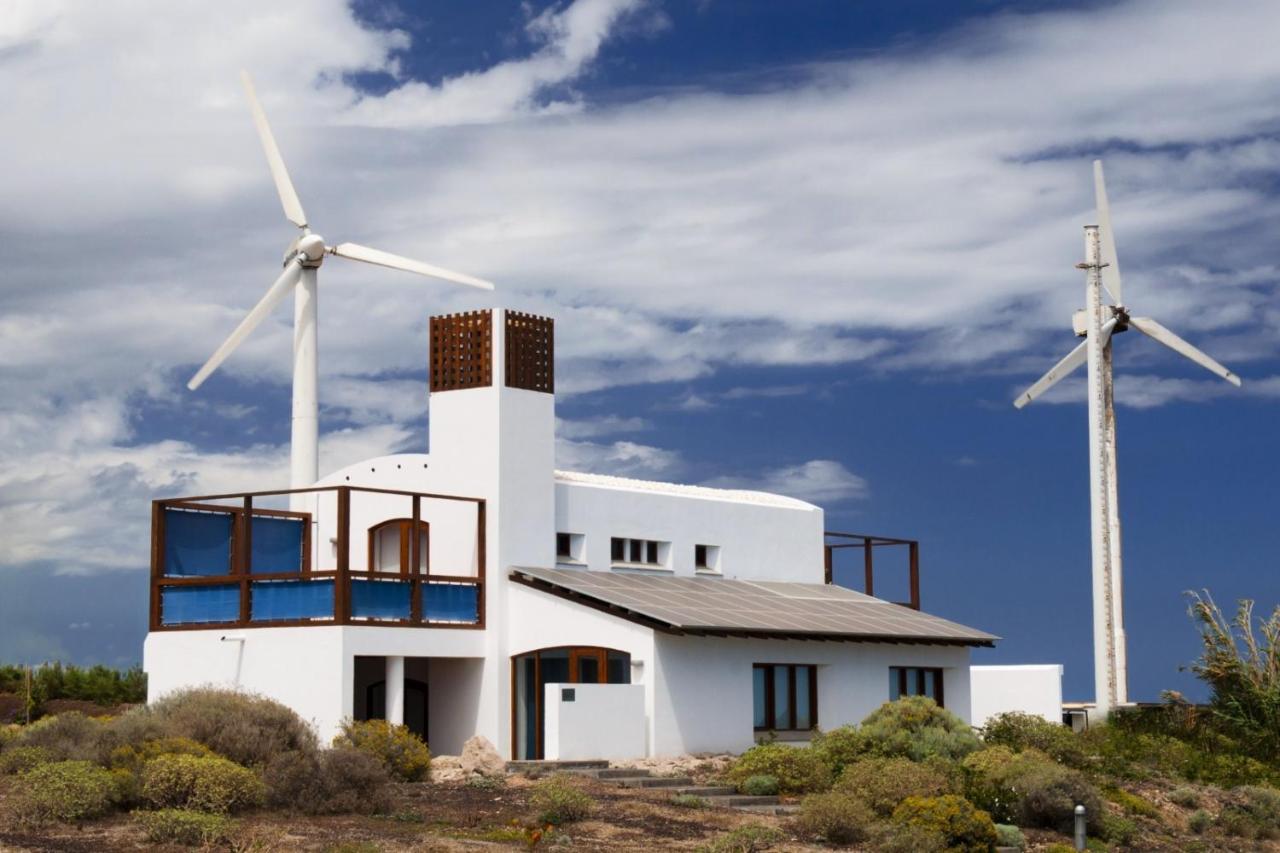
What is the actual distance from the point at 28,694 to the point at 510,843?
109 ft

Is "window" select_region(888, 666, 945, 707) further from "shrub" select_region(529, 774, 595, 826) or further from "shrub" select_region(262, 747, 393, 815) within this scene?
"shrub" select_region(262, 747, 393, 815)

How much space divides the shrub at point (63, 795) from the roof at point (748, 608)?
563 inches

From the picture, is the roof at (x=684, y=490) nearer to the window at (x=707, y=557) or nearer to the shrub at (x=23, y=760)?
the window at (x=707, y=557)

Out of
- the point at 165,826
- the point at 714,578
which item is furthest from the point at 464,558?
the point at 165,826

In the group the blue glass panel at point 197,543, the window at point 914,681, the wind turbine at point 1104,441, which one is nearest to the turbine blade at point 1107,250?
the wind turbine at point 1104,441

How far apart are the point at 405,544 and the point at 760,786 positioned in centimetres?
1233

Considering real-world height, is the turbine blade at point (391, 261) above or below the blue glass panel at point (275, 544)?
above

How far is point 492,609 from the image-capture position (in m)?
40.3

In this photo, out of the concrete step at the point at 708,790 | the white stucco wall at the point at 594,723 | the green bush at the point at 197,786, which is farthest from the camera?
the white stucco wall at the point at 594,723

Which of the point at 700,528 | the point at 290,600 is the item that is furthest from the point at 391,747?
the point at 700,528

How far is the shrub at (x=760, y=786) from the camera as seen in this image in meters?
33.0

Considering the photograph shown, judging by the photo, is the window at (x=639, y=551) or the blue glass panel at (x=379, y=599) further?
the window at (x=639, y=551)

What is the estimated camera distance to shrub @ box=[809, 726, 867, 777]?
34469 mm

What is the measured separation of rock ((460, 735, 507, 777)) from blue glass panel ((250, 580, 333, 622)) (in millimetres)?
4101
